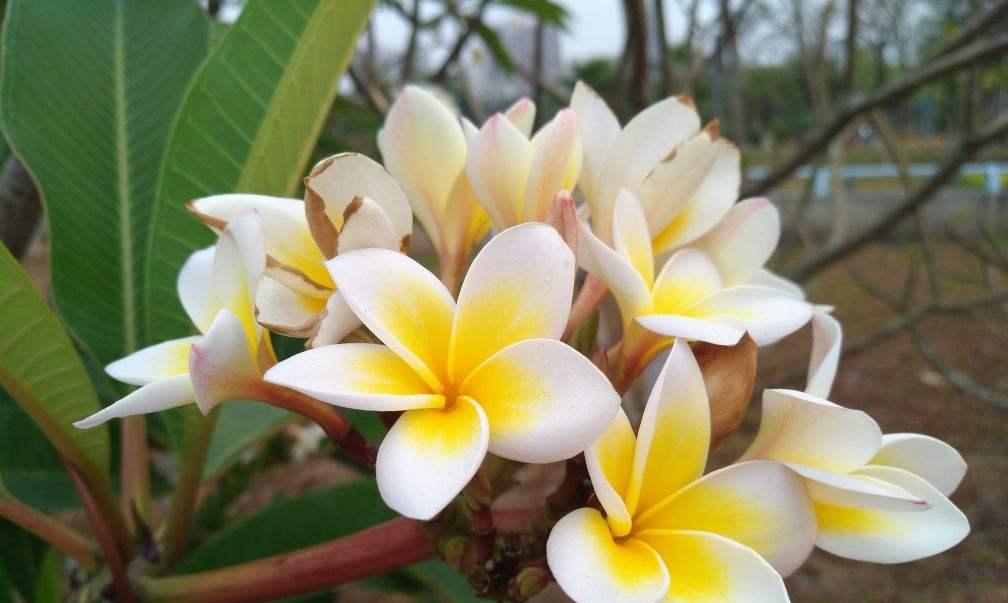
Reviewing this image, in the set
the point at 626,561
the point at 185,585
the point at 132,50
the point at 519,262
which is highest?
the point at 132,50

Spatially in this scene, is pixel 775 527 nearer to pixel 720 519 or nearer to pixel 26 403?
pixel 720 519

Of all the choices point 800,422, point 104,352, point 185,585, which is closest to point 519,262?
point 800,422

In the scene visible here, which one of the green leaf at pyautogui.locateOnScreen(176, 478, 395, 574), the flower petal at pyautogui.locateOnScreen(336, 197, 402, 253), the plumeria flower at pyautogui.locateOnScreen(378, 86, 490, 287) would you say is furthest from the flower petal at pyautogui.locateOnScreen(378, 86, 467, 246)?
the green leaf at pyautogui.locateOnScreen(176, 478, 395, 574)

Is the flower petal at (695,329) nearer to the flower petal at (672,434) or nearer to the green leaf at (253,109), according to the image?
the flower petal at (672,434)

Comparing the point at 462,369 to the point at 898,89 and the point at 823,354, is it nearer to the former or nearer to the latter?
the point at 823,354

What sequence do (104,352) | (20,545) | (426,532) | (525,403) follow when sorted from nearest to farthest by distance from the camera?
(525,403) < (426,532) < (104,352) < (20,545)

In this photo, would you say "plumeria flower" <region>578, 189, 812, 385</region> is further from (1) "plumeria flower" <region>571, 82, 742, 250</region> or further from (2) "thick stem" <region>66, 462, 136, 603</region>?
(2) "thick stem" <region>66, 462, 136, 603</region>

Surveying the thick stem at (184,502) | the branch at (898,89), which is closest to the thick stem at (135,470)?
the thick stem at (184,502)

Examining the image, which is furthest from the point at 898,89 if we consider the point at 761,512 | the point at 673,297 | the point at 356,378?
the point at 356,378
